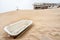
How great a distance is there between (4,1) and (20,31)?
3.14 m

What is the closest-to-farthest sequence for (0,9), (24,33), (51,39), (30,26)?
(51,39) → (24,33) → (30,26) → (0,9)

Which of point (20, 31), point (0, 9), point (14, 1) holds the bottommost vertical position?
point (0, 9)

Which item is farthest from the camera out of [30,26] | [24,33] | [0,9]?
[0,9]

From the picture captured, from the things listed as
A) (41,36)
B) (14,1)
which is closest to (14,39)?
(41,36)

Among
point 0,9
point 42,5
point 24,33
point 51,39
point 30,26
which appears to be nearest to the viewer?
point 51,39

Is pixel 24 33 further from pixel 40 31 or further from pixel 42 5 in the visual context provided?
pixel 42 5

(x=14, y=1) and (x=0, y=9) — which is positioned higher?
(x=14, y=1)

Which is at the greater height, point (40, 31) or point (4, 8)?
point (40, 31)

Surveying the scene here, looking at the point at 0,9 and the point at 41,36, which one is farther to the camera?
the point at 0,9

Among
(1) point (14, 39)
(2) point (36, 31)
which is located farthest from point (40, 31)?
(1) point (14, 39)

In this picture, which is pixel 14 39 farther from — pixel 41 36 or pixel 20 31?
pixel 41 36

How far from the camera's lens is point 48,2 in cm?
352

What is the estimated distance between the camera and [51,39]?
874 millimetres

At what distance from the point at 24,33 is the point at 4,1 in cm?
313
